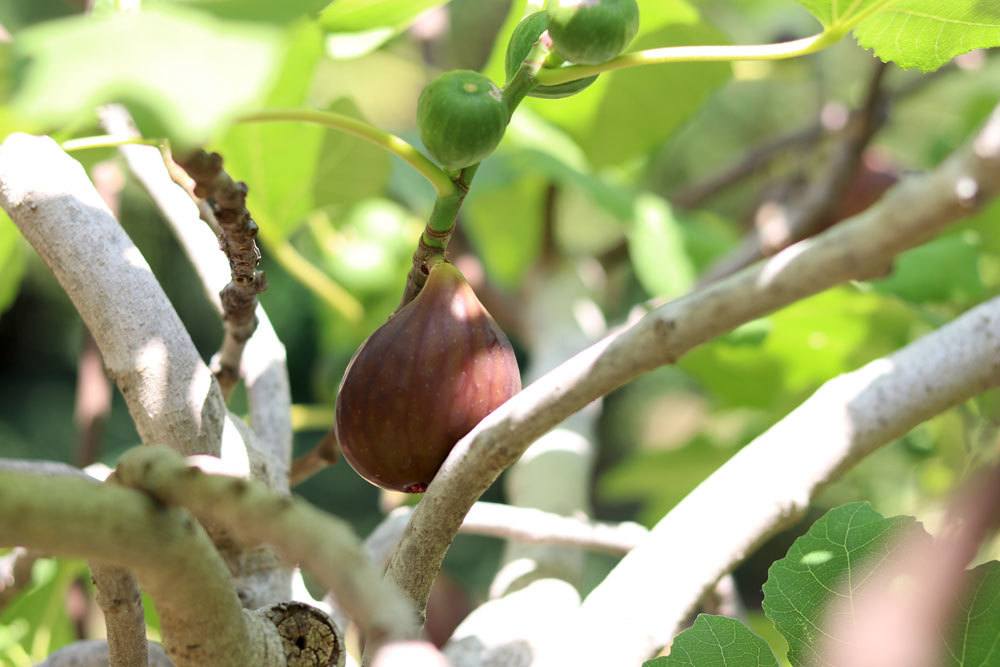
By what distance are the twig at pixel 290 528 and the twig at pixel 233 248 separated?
112 millimetres

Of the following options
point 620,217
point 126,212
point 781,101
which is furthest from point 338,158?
point 126,212

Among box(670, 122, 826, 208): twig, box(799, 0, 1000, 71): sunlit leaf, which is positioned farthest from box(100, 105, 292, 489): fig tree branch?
box(670, 122, 826, 208): twig

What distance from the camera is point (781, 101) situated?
3146 millimetres

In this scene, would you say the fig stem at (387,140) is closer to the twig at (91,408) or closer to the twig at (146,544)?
the twig at (146,544)

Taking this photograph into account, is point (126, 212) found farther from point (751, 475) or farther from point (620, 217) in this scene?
point (751, 475)

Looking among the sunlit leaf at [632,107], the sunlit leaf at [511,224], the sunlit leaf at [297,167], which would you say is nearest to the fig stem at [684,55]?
the sunlit leaf at [297,167]

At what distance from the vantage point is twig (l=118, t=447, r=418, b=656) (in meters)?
0.28

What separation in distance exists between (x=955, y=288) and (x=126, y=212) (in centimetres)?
328

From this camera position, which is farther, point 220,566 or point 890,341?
point 890,341

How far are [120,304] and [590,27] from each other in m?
0.22

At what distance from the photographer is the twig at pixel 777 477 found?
44cm

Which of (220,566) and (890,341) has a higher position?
(220,566)

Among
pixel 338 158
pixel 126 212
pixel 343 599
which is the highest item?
pixel 343 599

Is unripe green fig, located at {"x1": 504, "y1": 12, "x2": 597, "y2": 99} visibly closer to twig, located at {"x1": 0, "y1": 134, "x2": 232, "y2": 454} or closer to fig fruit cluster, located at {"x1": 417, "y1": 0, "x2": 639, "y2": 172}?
fig fruit cluster, located at {"x1": 417, "y1": 0, "x2": 639, "y2": 172}
